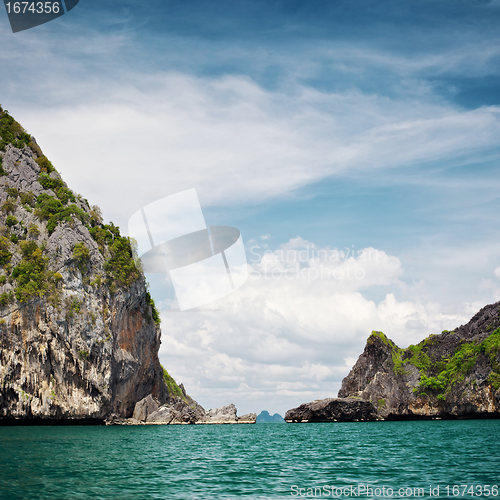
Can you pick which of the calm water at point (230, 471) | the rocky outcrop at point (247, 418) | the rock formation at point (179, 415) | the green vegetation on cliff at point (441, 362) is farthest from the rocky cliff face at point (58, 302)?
the green vegetation on cliff at point (441, 362)

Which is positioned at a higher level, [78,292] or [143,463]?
[78,292]

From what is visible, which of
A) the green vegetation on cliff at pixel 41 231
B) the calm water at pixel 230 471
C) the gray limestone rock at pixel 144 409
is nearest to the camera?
the calm water at pixel 230 471

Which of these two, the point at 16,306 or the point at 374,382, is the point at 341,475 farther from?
the point at 374,382

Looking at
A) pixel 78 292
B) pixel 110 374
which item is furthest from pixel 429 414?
pixel 78 292

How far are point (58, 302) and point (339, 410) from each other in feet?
191

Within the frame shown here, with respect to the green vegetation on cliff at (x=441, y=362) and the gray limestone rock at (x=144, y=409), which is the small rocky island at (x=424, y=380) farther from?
the gray limestone rock at (x=144, y=409)

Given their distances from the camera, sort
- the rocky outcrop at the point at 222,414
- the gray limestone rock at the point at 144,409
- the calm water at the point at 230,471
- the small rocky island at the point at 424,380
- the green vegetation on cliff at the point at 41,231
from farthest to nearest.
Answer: the rocky outcrop at the point at 222,414 → the small rocky island at the point at 424,380 → the gray limestone rock at the point at 144,409 → the green vegetation on cliff at the point at 41,231 → the calm water at the point at 230,471

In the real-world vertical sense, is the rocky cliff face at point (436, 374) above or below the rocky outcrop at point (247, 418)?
above

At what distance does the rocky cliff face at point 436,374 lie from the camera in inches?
3383

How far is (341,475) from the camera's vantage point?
2119cm

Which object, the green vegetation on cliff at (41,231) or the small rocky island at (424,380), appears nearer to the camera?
the green vegetation on cliff at (41,231)

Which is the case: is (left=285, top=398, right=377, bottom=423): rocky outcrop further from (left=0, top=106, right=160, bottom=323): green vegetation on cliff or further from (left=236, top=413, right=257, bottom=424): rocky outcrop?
(left=0, top=106, right=160, bottom=323): green vegetation on cliff

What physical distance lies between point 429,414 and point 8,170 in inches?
3480

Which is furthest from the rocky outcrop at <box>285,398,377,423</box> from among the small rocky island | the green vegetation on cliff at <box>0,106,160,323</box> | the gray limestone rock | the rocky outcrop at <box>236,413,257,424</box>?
the green vegetation on cliff at <box>0,106,160,323</box>
